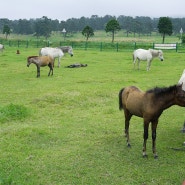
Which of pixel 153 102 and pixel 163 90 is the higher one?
pixel 163 90

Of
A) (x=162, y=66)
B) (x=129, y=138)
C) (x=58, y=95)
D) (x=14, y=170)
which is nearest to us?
(x=14, y=170)

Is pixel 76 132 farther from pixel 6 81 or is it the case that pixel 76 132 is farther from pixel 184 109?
pixel 6 81

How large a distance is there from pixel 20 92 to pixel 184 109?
626 centimetres

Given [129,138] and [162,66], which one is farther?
[162,66]

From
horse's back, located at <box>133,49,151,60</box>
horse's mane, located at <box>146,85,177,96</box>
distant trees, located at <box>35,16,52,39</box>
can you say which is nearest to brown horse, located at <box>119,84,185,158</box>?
horse's mane, located at <box>146,85,177,96</box>

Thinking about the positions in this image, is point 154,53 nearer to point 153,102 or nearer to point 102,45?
point 153,102

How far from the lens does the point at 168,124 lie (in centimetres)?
870

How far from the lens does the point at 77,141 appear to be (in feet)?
23.8

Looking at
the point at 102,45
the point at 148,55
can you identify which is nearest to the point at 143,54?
the point at 148,55

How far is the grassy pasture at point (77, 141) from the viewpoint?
563cm

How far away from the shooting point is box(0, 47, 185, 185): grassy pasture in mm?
5633

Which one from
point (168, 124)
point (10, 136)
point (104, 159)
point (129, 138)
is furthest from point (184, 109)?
point (10, 136)

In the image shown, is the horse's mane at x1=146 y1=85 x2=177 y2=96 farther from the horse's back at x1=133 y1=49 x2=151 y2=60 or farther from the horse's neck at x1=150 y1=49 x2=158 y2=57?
the horse's neck at x1=150 y1=49 x2=158 y2=57

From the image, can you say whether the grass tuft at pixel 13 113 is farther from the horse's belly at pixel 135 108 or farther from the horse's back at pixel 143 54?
the horse's back at pixel 143 54
